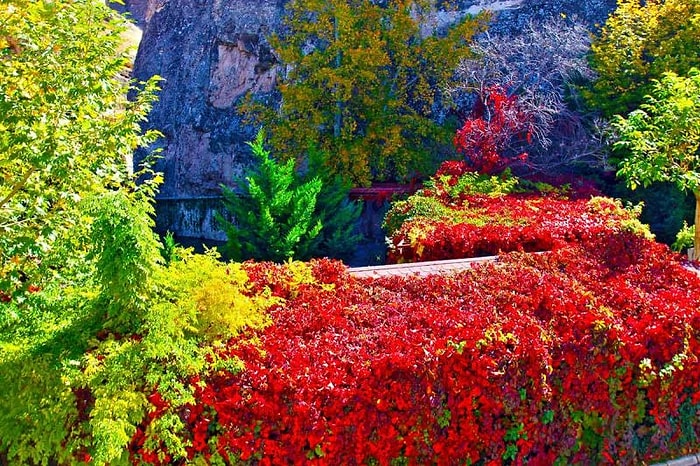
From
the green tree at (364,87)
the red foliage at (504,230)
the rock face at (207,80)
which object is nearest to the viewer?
the red foliage at (504,230)

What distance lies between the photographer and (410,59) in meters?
11.3

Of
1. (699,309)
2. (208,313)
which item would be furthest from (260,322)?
(699,309)

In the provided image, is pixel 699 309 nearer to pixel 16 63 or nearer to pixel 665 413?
pixel 665 413

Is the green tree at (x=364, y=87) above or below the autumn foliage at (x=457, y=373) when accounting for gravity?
above

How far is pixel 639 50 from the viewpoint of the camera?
9.78 meters

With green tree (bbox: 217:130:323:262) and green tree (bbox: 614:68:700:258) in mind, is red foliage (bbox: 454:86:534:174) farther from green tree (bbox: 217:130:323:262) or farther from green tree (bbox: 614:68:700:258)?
green tree (bbox: 614:68:700:258)

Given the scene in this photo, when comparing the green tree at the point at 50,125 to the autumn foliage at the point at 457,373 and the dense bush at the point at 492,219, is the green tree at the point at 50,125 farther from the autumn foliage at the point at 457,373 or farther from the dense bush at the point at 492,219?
the dense bush at the point at 492,219

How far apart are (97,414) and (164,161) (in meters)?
14.8

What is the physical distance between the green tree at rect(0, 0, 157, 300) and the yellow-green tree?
8126 millimetres

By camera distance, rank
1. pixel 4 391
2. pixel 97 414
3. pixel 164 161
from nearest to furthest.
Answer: pixel 97 414 → pixel 4 391 → pixel 164 161

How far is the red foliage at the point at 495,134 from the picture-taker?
31.7 feet

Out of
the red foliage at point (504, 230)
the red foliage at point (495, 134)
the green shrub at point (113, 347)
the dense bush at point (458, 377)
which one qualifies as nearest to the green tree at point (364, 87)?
the red foliage at point (495, 134)

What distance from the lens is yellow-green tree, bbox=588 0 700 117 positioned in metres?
9.41

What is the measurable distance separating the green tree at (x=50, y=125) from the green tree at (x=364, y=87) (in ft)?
22.3
